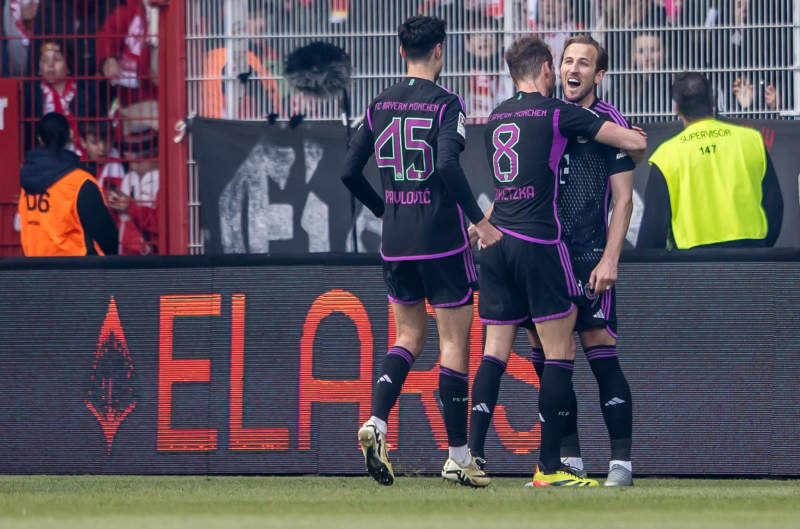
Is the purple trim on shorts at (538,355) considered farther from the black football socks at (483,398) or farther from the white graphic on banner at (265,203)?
the white graphic on banner at (265,203)

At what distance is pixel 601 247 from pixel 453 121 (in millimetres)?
Answer: 863

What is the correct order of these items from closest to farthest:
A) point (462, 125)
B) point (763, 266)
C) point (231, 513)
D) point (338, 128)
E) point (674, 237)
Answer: point (231, 513) → point (462, 125) → point (763, 266) → point (674, 237) → point (338, 128)

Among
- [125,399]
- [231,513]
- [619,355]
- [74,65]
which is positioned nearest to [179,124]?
[74,65]

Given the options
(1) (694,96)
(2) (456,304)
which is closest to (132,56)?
(1) (694,96)

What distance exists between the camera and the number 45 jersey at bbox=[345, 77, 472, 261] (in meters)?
6.79

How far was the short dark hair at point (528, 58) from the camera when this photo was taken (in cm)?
691

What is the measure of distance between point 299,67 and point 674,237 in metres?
3.92

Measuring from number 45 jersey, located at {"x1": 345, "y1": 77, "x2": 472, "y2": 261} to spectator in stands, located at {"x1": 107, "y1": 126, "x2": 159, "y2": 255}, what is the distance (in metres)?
5.05

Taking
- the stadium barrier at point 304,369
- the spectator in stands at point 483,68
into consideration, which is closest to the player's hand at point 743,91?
the spectator in stands at point 483,68

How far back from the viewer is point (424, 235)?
6.79 m

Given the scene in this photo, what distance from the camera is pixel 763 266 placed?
7676 mm

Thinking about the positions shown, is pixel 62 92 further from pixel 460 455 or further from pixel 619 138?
pixel 619 138

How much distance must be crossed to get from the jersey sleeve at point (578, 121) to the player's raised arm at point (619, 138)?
27 mm

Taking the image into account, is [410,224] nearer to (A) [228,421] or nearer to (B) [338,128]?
(A) [228,421]
